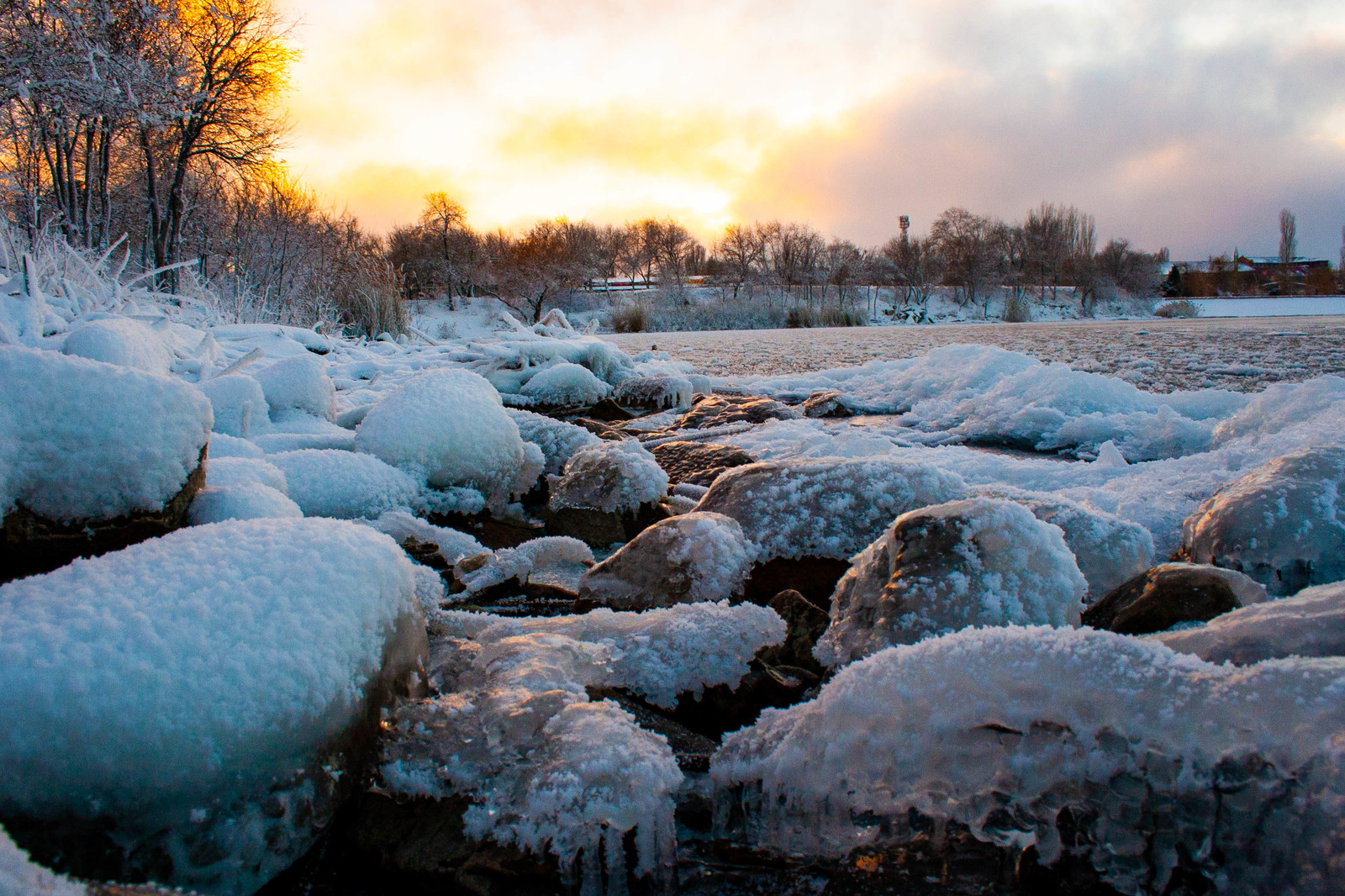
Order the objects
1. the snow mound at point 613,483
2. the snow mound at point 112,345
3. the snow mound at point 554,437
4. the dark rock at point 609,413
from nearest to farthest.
A: the snow mound at point 112,345 → the snow mound at point 613,483 → the snow mound at point 554,437 → the dark rock at point 609,413

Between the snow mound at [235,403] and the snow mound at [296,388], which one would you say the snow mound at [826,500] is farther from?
the snow mound at [296,388]

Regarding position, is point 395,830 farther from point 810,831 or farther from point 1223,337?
point 1223,337

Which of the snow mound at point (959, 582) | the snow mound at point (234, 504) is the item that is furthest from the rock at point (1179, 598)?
the snow mound at point (234, 504)

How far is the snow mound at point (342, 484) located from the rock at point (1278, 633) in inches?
90.1

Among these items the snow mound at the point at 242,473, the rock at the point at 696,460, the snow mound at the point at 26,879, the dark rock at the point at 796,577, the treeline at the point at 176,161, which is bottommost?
the dark rock at the point at 796,577

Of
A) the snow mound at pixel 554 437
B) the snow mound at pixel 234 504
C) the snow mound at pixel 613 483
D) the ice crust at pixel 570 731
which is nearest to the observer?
the ice crust at pixel 570 731

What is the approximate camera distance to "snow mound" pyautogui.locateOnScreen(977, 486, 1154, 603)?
1.74m

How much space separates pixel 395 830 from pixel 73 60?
9486 mm

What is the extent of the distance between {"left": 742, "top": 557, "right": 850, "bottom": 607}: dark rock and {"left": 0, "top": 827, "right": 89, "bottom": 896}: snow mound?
1.51 metres

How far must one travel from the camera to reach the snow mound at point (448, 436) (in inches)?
112

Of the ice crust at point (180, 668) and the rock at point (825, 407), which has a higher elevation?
the rock at point (825, 407)

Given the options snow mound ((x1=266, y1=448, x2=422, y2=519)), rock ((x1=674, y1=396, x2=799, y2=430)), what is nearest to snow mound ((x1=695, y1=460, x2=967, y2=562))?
snow mound ((x1=266, y1=448, x2=422, y2=519))

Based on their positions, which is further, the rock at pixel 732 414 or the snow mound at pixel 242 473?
the rock at pixel 732 414

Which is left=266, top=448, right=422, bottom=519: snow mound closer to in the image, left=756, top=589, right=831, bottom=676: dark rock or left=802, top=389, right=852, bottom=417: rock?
left=756, top=589, right=831, bottom=676: dark rock
